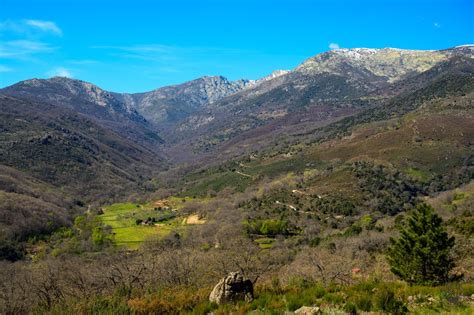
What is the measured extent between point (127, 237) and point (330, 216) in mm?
51406

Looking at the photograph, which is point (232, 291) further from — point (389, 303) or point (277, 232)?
point (277, 232)

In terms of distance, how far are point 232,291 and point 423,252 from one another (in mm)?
21514

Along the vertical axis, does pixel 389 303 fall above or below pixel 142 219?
above

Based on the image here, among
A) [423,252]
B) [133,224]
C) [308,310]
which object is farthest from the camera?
[133,224]

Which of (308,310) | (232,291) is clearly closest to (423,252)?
(232,291)

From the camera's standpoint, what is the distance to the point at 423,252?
33.3 m

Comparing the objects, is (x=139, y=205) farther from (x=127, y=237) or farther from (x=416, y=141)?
(x=416, y=141)

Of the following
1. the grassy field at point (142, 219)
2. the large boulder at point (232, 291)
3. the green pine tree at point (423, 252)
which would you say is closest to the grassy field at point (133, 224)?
the grassy field at point (142, 219)

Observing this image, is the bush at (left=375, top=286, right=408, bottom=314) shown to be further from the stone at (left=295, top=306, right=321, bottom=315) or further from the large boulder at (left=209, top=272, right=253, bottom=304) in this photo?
the large boulder at (left=209, top=272, right=253, bottom=304)

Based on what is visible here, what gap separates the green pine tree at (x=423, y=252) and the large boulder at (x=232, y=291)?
19.0 metres

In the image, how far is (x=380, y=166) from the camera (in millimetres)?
127375

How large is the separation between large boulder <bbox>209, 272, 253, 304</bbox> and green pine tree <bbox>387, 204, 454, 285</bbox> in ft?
62.2

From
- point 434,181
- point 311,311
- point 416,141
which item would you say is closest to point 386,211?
point 434,181

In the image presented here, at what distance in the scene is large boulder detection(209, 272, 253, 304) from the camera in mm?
18000
